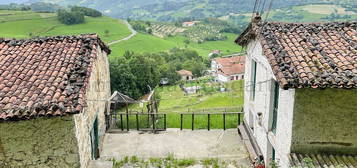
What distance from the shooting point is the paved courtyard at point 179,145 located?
13094mm

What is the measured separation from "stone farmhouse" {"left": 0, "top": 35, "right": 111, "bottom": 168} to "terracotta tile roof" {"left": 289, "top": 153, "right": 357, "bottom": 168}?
18.2ft

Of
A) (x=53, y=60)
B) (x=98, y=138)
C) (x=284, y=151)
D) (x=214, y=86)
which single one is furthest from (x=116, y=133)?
(x=214, y=86)

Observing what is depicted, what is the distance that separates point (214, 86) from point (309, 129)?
53.7 meters

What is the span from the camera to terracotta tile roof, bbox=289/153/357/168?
8.51 metres

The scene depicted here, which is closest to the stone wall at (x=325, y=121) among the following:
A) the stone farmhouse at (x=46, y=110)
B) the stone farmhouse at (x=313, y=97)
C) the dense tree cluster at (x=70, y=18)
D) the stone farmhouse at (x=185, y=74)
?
the stone farmhouse at (x=313, y=97)

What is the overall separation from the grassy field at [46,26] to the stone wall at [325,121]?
76956mm

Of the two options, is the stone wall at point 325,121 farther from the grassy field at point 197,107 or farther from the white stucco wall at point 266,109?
the grassy field at point 197,107

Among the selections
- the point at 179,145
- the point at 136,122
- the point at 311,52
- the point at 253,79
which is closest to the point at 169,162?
the point at 179,145

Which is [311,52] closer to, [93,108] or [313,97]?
[313,97]

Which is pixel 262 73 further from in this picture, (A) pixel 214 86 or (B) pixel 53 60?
(A) pixel 214 86

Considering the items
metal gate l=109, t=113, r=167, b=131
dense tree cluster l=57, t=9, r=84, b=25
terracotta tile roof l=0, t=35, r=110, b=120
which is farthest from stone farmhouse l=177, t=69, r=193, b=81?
terracotta tile roof l=0, t=35, r=110, b=120

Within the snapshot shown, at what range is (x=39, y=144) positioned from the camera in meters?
8.63

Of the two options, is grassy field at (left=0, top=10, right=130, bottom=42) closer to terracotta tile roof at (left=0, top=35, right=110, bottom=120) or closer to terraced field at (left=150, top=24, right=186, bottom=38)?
terraced field at (left=150, top=24, right=186, bottom=38)

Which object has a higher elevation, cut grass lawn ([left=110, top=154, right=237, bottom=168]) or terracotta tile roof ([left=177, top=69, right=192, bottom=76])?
cut grass lawn ([left=110, top=154, right=237, bottom=168])
